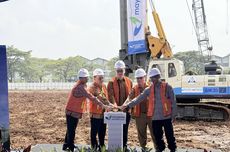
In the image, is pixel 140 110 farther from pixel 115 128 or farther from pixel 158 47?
pixel 158 47

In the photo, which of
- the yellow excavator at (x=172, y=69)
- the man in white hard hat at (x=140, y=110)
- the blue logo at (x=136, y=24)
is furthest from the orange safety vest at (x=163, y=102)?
the blue logo at (x=136, y=24)

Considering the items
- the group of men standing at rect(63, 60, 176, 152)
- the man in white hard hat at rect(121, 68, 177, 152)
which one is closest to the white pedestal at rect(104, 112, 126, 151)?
the group of men standing at rect(63, 60, 176, 152)

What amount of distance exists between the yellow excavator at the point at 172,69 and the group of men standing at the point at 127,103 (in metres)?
7.85

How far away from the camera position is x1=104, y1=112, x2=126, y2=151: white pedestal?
8461mm

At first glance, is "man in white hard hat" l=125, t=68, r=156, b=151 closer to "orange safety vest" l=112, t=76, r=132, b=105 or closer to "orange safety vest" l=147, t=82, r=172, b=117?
"orange safety vest" l=112, t=76, r=132, b=105

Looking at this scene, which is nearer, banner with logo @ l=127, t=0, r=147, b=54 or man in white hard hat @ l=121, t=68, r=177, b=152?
man in white hard hat @ l=121, t=68, r=177, b=152

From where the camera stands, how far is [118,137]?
848cm

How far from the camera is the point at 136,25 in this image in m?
17.5

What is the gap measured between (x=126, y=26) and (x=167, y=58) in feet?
7.05

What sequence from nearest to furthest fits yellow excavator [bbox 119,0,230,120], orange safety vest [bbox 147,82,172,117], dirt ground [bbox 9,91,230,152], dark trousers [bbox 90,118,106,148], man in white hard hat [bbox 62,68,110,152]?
orange safety vest [bbox 147,82,172,117] → man in white hard hat [bbox 62,68,110,152] → dark trousers [bbox 90,118,106,148] → dirt ground [bbox 9,91,230,152] → yellow excavator [bbox 119,0,230,120]

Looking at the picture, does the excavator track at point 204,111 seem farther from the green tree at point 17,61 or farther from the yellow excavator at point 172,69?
the green tree at point 17,61

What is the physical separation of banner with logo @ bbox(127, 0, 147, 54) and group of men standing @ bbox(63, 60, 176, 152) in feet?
28.2

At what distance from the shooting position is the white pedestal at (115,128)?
846 cm

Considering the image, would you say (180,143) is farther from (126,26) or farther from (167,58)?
(126,26)
